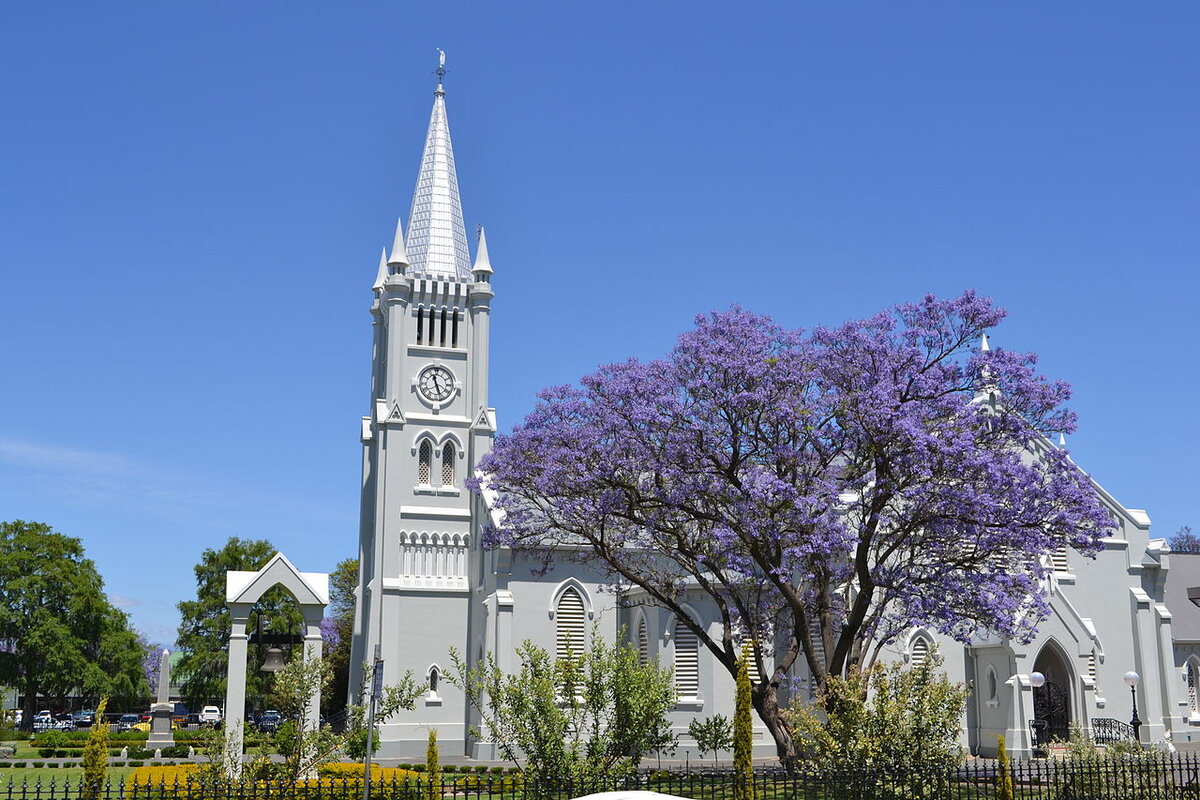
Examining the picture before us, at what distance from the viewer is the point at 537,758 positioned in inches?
853

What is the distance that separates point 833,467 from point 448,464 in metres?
22.7

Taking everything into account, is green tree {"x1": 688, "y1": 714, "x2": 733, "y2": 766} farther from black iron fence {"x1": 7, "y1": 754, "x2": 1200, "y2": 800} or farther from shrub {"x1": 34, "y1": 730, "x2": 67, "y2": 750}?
shrub {"x1": 34, "y1": 730, "x2": 67, "y2": 750}

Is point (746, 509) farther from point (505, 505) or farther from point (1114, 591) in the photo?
point (1114, 591)

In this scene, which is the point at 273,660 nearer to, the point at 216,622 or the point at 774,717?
the point at 774,717

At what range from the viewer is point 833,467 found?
30.9 m

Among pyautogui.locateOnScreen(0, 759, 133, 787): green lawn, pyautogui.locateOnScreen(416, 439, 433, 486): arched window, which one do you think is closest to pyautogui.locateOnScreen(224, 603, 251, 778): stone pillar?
pyautogui.locateOnScreen(0, 759, 133, 787): green lawn

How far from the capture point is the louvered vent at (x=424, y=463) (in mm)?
48906

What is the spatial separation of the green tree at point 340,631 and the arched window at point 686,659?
26026 millimetres

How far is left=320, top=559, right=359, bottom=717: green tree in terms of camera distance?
65.0m

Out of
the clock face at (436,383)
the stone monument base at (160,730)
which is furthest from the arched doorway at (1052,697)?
the stone monument base at (160,730)

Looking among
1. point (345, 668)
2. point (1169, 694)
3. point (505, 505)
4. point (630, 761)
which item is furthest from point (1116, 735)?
point (345, 668)

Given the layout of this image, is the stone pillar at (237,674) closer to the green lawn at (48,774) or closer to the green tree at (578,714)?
the green tree at (578,714)

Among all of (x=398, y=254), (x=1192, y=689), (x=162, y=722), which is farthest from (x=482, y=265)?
(x=1192, y=689)

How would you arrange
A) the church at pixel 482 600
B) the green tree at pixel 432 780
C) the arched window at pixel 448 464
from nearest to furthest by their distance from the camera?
the green tree at pixel 432 780, the church at pixel 482 600, the arched window at pixel 448 464
